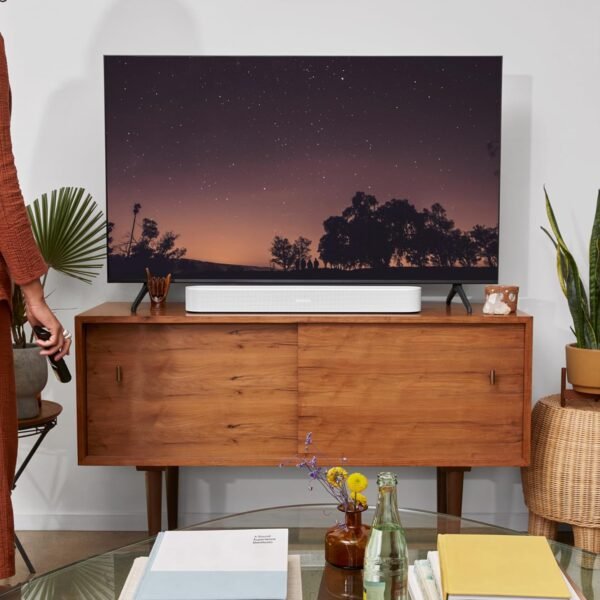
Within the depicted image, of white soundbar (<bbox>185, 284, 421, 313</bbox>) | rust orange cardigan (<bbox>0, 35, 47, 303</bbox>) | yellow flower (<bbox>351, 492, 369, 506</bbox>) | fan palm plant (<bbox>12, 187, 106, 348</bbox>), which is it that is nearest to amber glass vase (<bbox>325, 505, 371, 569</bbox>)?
yellow flower (<bbox>351, 492, 369, 506</bbox>)

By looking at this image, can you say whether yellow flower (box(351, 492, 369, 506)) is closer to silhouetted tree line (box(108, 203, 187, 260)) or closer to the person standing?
the person standing

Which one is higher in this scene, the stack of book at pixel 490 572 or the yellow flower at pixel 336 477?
the yellow flower at pixel 336 477

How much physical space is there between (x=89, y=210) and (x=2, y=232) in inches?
45.3

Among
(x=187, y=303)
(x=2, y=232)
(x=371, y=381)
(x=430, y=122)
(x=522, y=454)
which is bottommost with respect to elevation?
(x=522, y=454)

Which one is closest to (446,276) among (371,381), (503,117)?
(371,381)

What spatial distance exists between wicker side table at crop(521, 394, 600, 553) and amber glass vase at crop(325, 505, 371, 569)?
1.30 m

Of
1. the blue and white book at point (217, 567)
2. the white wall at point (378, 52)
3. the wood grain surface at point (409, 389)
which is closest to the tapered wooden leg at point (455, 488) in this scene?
the wood grain surface at point (409, 389)

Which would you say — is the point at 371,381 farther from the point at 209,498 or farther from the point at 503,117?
the point at 503,117

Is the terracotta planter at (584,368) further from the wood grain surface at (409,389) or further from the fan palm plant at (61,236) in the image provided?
the fan palm plant at (61,236)

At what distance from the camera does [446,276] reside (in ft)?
9.23

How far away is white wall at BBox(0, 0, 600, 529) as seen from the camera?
3.04 m

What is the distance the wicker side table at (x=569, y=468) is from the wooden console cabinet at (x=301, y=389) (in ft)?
0.51

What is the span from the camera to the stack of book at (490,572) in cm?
122

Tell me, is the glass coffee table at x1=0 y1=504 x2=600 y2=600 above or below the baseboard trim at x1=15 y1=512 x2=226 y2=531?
above
